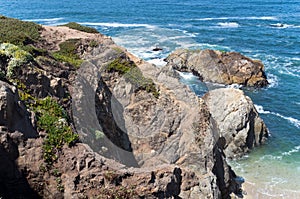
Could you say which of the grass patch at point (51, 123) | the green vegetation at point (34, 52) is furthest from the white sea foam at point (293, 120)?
the grass patch at point (51, 123)

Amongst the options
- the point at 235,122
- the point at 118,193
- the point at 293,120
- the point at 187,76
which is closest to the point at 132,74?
the point at 118,193

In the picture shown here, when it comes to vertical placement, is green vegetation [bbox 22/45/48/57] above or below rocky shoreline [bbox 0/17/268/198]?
above

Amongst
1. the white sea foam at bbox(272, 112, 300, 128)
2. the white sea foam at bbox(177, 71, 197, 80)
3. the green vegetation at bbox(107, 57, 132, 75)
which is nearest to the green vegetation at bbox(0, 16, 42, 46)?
the green vegetation at bbox(107, 57, 132, 75)

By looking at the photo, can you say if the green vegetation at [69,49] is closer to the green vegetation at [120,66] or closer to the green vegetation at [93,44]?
the green vegetation at [93,44]

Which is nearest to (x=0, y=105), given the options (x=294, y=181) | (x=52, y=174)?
(x=52, y=174)

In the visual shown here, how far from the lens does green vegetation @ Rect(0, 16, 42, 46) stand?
21.0m

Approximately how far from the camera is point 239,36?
70000 millimetres

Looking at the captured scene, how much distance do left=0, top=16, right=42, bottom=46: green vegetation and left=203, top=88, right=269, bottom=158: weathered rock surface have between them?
54.5 feet

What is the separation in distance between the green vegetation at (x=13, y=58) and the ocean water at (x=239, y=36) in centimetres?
1866

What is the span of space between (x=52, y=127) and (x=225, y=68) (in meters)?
37.5

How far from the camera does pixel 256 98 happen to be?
42.6 m

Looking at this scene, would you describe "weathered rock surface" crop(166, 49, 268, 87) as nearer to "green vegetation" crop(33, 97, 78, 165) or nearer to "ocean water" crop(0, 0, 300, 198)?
"ocean water" crop(0, 0, 300, 198)

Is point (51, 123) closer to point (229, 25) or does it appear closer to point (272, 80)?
point (272, 80)

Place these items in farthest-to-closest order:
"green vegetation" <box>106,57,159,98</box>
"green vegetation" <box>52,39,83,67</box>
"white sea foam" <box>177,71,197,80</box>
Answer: "white sea foam" <box>177,71,197,80</box>, "green vegetation" <box>52,39,83,67</box>, "green vegetation" <box>106,57,159,98</box>
